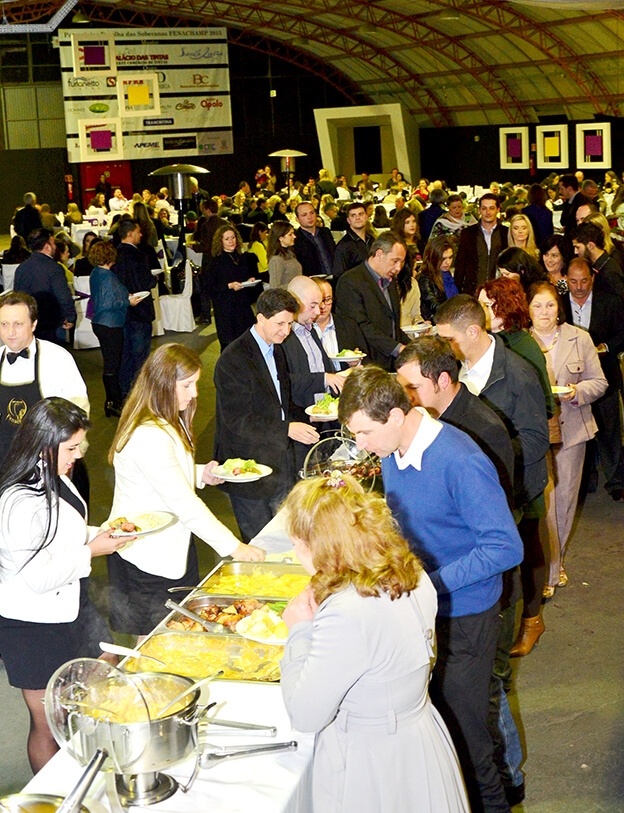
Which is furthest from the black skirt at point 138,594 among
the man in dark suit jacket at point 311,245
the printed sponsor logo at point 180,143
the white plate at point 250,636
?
the printed sponsor logo at point 180,143

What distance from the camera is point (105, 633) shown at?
9.84ft

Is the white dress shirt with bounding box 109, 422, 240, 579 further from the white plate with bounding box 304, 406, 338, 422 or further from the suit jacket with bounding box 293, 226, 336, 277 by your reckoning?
the suit jacket with bounding box 293, 226, 336, 277

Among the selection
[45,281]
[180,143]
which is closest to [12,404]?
[45,281]

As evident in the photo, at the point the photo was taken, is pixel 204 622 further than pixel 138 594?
No

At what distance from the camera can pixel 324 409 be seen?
4.23 metres

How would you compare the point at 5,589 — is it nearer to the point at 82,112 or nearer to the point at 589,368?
the point at 589,368

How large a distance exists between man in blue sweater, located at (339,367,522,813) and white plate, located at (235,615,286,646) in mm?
389

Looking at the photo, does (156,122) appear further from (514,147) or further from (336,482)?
(336,482)

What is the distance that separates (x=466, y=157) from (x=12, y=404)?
23.9 metres

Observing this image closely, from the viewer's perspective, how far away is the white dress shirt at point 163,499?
2.90 meters

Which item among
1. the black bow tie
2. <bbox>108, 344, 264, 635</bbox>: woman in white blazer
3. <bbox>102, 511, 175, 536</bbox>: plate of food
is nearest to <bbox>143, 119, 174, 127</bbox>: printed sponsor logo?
the black bow tie

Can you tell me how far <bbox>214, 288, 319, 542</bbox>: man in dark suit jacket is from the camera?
3.81 meters

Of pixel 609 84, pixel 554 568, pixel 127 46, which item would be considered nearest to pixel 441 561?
pixel 554 568

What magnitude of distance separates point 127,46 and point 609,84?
10.7 m
